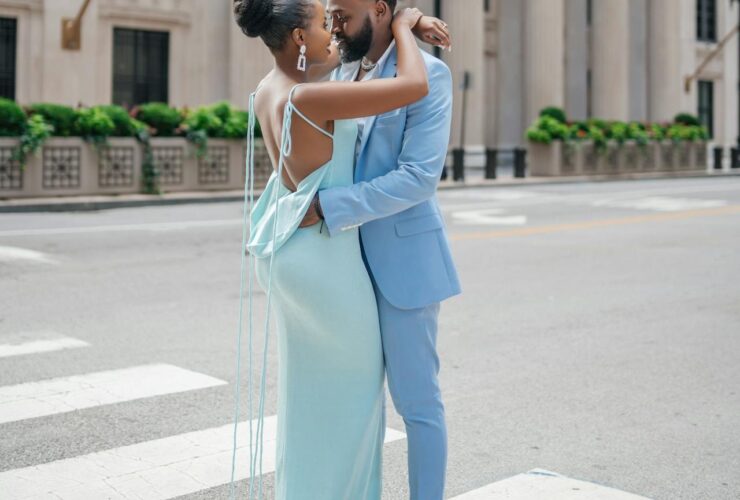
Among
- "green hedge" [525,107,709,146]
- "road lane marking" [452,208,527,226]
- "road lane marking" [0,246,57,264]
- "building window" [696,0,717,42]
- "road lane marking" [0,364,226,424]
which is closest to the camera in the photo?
"road lane marking" [0,364,226,424]

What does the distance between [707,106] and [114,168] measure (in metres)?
38.4

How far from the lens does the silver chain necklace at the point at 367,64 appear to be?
332cm

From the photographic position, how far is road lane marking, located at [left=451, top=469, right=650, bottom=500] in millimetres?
4043

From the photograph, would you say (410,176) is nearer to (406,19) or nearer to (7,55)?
(406,19)

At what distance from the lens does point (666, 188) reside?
27359 mm

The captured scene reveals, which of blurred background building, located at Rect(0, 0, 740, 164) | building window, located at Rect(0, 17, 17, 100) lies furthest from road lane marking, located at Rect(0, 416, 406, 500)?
building window, located at Rect(0, 17, 17, 100)

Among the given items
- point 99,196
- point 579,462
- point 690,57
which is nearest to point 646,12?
point 690,57

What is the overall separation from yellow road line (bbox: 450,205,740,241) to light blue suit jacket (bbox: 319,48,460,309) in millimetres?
10710

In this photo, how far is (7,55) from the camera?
1092 inches

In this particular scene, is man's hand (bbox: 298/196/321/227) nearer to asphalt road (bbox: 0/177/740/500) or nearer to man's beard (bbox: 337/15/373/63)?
man's beard (bbox: 337/15/373/63)

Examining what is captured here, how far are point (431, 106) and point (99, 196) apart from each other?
19206mm

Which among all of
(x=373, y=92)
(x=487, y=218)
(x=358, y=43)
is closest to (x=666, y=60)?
(x=487, y=218)

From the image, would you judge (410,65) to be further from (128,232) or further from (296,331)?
(128,232)

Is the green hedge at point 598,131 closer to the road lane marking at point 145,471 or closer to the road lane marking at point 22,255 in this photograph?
the road lane marking at point 22,255
